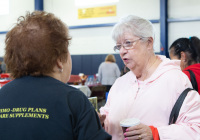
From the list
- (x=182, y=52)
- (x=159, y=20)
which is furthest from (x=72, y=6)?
Answer: (x=182, y=52)

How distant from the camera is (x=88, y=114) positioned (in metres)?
0.95

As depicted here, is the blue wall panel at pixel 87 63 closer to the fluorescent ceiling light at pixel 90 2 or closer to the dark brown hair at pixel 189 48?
the fluorescent ceiling light at pixel 90 2

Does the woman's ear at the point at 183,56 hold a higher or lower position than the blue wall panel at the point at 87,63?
higher

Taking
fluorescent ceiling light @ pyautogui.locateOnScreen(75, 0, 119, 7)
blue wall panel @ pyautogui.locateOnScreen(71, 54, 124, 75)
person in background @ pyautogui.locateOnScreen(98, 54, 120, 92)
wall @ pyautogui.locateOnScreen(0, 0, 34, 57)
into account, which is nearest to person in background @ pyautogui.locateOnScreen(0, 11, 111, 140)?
person in background @ pyautogui.locateOnScreen(98, 54, 120, 92)

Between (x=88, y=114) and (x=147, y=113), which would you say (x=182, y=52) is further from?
(x=88, y=114)

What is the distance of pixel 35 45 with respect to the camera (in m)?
0.95

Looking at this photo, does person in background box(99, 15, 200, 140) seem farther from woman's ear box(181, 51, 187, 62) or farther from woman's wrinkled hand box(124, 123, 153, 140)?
woman's ear box(181, 51, 187, 62)

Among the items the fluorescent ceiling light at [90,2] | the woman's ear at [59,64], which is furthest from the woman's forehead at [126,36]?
the fluorescent ceiling light at [90,2]

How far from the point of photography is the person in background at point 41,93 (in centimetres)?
91

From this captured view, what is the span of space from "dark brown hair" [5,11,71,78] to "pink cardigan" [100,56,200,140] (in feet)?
2.41

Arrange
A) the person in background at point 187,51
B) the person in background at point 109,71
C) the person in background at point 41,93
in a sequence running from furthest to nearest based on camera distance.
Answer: the person in background at point 109,71 → the person in background at point 187,51 → the person in background at point 41,93

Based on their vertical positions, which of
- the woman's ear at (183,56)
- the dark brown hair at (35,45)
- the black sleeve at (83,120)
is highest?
the dark brown hair at (35,45)

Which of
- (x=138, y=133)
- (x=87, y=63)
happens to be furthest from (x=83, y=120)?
(x=87, y=63)

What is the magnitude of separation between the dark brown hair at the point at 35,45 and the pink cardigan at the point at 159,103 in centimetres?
73
